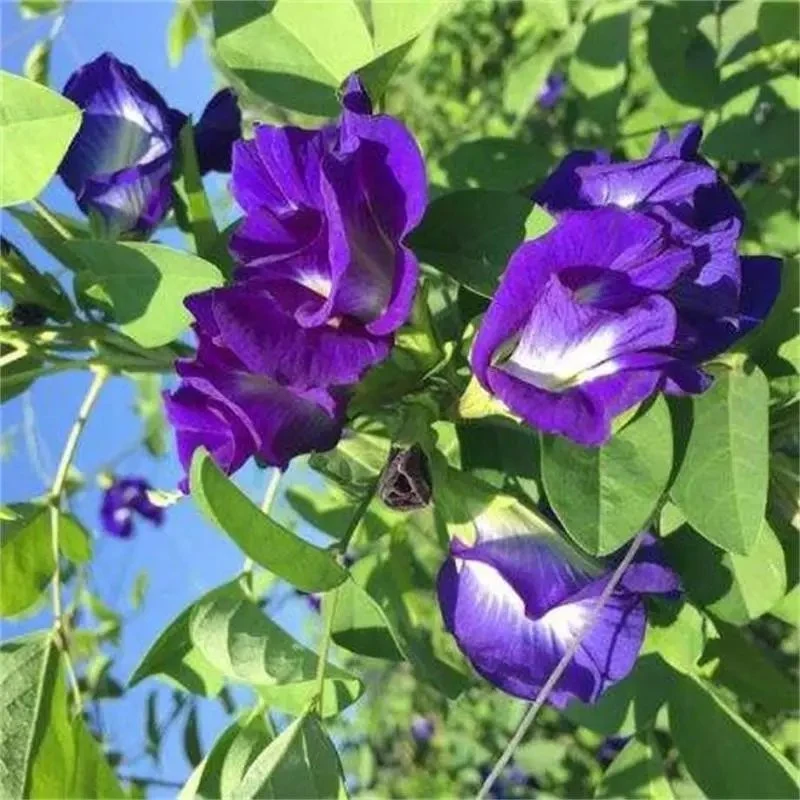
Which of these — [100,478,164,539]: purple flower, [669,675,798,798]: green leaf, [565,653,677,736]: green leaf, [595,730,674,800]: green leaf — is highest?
[669,675,798,798]: green leaf

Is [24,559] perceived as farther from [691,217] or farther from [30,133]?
[691,217]

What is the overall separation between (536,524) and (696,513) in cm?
9

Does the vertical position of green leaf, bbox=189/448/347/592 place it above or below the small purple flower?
above

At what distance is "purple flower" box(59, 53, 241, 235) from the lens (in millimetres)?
850

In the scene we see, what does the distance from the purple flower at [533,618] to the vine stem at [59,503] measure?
25 centimetres

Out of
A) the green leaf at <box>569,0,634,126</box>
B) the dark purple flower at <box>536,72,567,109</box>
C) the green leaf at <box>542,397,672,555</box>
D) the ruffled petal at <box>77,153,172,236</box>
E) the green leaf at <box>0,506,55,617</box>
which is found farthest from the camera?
the dark purple flower at <box>536,72,567,109</box>

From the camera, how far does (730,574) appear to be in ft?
3.00

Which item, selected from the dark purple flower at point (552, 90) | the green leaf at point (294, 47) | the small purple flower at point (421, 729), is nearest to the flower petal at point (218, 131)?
the green leaf at point (294, 47)

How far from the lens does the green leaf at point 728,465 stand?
78cm

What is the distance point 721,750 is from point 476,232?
0.40 metres

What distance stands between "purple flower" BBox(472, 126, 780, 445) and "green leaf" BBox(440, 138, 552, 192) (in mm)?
411

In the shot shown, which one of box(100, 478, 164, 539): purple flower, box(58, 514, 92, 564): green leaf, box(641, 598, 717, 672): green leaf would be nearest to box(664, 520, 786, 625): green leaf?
box(641, 598, 717, 672): green leaf

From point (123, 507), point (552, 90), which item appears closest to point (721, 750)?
point (123, 507)

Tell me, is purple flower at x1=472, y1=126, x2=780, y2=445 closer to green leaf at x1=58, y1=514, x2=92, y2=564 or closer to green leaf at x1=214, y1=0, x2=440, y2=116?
green leaf at x1=214, y1=0, x2=440, y2=116
